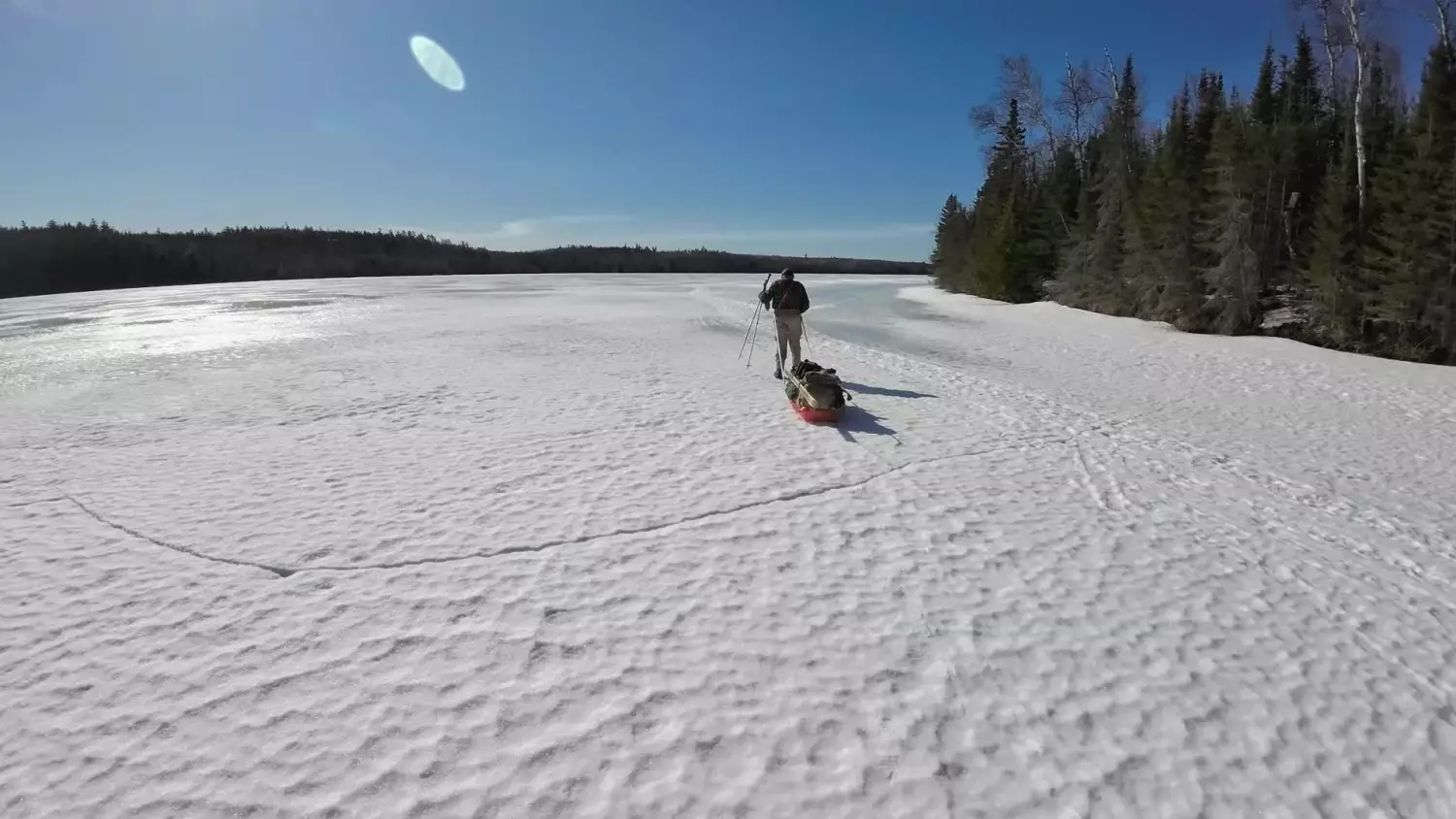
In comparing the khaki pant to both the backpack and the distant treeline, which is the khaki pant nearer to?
the backpack

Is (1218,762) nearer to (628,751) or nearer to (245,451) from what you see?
(628,751)

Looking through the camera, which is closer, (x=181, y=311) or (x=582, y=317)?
(x=582, y=317)

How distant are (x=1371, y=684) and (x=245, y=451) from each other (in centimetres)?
1113

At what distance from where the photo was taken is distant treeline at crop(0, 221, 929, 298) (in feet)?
196

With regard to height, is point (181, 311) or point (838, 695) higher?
point (181, 311)

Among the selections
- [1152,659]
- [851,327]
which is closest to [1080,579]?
[1152,659]

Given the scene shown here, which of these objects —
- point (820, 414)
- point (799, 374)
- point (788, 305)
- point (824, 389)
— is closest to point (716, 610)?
point (820, 414)

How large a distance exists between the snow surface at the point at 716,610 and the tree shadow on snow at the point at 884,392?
0.87m

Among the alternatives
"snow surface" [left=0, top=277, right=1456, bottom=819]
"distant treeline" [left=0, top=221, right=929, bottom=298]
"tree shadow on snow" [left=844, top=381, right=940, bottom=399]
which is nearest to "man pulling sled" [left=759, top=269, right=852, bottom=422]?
"snow surface" [left=0, top=277, right=1456, bottom=819]

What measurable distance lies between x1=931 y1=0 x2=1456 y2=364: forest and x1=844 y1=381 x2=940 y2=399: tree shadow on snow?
15.1 m

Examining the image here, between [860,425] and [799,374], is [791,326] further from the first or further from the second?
[860,425]

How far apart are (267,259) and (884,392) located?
8534 cm

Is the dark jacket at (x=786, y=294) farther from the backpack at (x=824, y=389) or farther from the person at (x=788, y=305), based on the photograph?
the backpack at (x=824, y=389)

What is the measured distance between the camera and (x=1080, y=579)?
5.41 m
